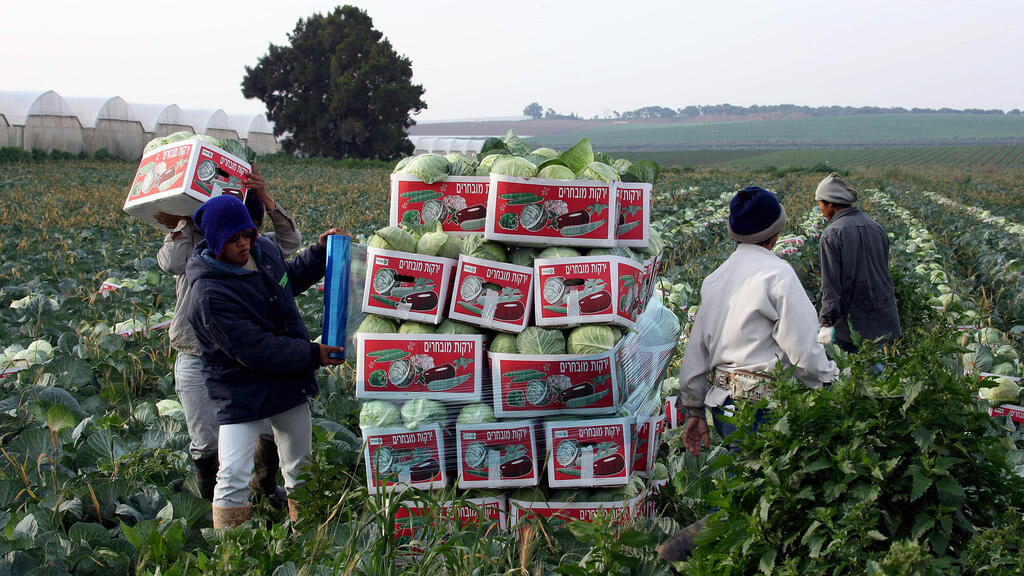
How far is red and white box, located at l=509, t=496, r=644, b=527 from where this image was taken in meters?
2.95

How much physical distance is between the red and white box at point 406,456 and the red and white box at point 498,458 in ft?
0.33

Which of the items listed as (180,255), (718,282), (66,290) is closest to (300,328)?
(180,255)

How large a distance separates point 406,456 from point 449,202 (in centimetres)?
113

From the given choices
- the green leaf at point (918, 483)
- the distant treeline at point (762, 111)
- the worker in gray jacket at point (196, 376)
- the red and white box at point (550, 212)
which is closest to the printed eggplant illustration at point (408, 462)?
the worker in gray jacket at point (196, 376)

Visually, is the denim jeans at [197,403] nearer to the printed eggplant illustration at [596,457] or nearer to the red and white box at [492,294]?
the red and white box at [492,294]

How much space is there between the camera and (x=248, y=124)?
143 ft

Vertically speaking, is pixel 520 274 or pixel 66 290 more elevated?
pixel 520 274

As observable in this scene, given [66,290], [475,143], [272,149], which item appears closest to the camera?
[66,290]

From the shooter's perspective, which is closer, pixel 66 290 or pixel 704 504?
pixel 704 504

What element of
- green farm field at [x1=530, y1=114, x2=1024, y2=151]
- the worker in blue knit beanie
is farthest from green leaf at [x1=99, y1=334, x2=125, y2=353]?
green farm field at [x1=530, y1=114, x2=1024, y2=151]

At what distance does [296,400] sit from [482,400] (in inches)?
31.1

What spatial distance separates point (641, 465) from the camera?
3.23 metres

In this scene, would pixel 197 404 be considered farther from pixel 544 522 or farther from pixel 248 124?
pixel 248 124

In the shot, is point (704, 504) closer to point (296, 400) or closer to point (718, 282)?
point (718, 282)
